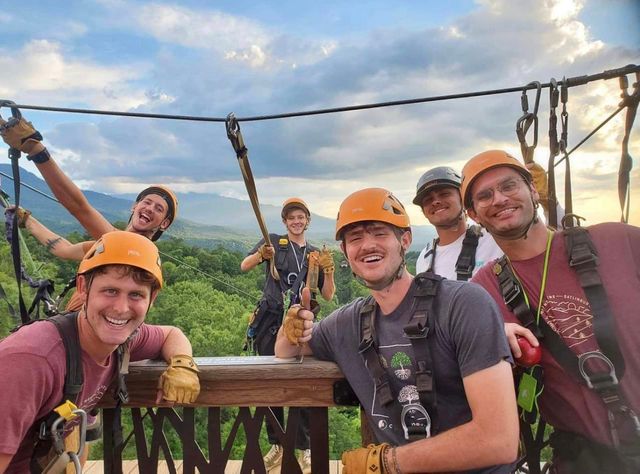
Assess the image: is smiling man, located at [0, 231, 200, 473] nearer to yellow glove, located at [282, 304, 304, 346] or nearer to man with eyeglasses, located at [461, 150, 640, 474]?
yellow glove, located at [282, 304, 304, 346]

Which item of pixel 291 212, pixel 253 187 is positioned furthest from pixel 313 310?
pixel 291 212

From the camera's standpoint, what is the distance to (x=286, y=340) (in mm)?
2582

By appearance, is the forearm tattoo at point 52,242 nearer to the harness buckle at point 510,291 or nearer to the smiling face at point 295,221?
the smiling face at point 295,221

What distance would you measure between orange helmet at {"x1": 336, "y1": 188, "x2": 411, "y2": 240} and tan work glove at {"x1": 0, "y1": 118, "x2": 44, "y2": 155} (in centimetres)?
177

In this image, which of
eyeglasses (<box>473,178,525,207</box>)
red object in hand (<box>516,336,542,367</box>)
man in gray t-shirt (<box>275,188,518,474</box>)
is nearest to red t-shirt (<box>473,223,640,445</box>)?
red object in hand (<box>516,336,542,367</box>)

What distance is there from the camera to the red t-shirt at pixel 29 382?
74.1 inches

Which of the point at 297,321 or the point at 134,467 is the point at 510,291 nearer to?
the point at 297,321

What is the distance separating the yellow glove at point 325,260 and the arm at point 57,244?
7.59 ft

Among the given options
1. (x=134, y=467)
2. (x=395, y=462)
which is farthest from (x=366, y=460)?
(x=134, y=467)

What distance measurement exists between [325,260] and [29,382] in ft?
11.9

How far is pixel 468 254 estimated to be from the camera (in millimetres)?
3566

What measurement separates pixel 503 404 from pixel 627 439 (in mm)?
683

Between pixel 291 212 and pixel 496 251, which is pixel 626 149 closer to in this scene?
pixel 496 251

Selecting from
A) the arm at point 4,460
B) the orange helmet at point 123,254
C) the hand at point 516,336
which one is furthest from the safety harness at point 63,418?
the hand at point 516,336
